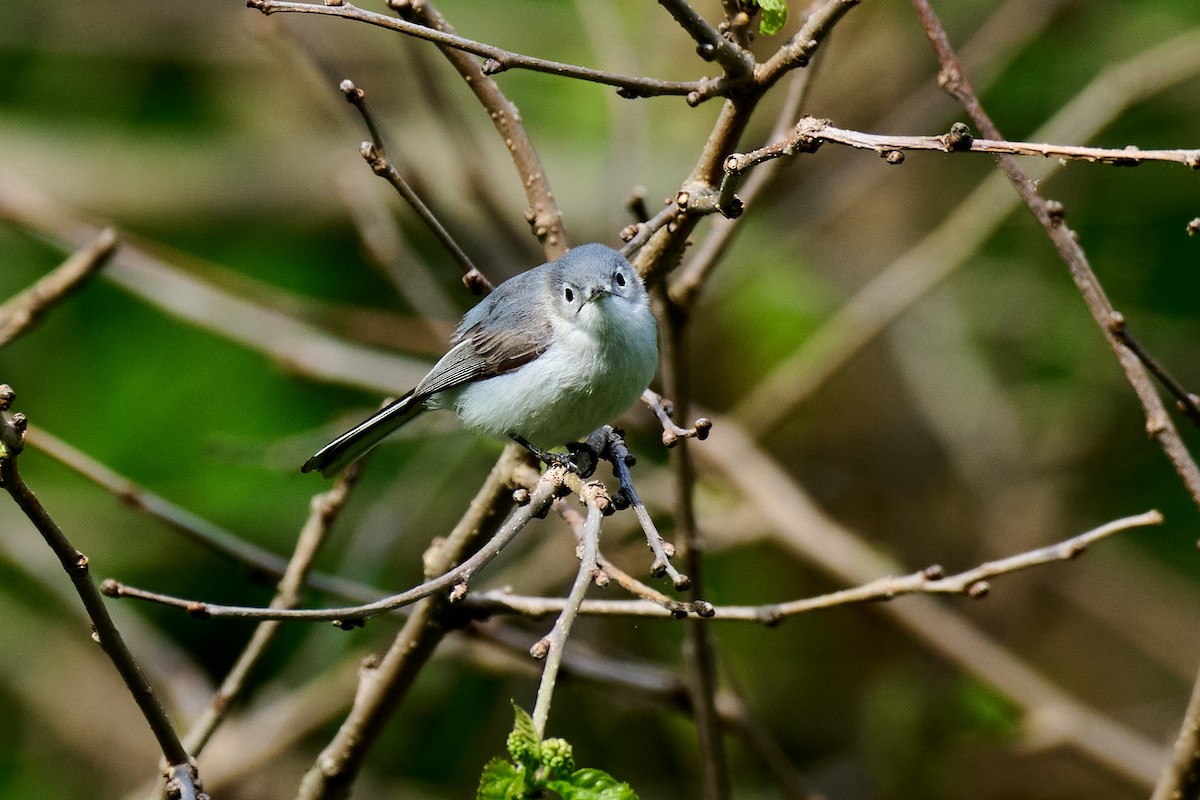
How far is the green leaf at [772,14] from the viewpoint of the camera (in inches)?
83.0

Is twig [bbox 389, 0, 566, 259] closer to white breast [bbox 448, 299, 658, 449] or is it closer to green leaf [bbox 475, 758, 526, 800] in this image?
white breast [bbox 448, 299, 658, 449]

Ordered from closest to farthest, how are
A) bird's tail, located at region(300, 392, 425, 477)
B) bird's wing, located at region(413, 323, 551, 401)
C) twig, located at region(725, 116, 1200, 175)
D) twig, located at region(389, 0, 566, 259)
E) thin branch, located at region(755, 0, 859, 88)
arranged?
twig, located at region(725, 116, 1200, 175)
thin branch, located at region(755, 0, 859, 88)
twig, located at region(389, 0, 566, 259)
bird's tail, located at region(300, 392, 425, 477)
bird's wing, located at region(413, 323, 551, 401)

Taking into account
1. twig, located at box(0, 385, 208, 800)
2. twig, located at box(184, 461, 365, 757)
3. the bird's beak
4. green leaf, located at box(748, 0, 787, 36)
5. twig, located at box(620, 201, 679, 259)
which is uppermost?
the bird's beak

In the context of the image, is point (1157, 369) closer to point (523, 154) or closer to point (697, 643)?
point (697, 643)

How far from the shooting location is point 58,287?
2883mm

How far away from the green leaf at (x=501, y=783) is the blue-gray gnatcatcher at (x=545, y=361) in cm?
125

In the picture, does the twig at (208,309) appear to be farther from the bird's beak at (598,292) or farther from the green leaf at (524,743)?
the green leaf at (524,743)

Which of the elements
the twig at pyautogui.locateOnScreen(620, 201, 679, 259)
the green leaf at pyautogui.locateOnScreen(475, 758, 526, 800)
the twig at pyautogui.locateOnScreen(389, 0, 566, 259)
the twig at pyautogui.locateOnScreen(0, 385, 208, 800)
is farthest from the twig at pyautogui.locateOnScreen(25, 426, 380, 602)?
the green leaf at pyautogui.locateOnScreen(475, 758, 526, 800)

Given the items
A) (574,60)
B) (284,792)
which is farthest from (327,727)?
(574,60)

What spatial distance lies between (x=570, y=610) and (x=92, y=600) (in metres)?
0.80

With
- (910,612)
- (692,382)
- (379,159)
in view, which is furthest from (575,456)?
(692,382)

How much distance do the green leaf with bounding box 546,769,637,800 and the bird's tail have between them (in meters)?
1.80

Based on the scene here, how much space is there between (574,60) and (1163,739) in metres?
4.72

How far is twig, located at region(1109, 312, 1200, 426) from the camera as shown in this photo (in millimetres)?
2465
